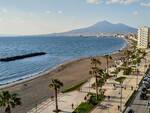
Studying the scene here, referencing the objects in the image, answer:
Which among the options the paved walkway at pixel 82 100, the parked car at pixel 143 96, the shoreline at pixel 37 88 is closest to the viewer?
the paved walkway at pixel 82 100

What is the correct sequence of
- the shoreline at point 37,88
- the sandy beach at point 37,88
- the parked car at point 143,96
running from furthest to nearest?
the sandy beach at point 37,88
the shoreline at point 37,88
the parked car at point 143,96

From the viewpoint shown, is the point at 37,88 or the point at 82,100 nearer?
the point at 82,100

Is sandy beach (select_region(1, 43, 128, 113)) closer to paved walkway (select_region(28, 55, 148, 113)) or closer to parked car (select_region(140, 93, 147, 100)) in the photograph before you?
paved walkway (select_region(28, 55, 148, 113))

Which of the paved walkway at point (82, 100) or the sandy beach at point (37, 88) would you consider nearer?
the paved walkway at point (82, 100)

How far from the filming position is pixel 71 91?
77.1 metres

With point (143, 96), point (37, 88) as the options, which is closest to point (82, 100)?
point (143, 96)

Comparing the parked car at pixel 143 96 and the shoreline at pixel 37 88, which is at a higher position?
the parked car at pixel 143 96

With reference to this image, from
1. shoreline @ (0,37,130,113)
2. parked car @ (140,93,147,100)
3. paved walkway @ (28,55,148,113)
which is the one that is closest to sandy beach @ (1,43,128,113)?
shoreline @ (0,37,130,113)

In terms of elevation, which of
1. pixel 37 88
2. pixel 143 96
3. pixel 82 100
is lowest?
pixel 37 88

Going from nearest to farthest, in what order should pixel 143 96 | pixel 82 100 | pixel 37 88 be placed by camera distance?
pixel 143 96
pixel 82 100
pixel 37 88

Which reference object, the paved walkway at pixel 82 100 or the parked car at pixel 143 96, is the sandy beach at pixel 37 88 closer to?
the paved walkway at pixel 82 100

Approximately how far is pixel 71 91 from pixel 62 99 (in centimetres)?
782

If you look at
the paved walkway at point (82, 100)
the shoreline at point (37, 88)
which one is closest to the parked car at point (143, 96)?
the paved walkway at point (82, 100)

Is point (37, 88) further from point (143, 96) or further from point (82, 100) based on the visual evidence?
point (143, 96)
